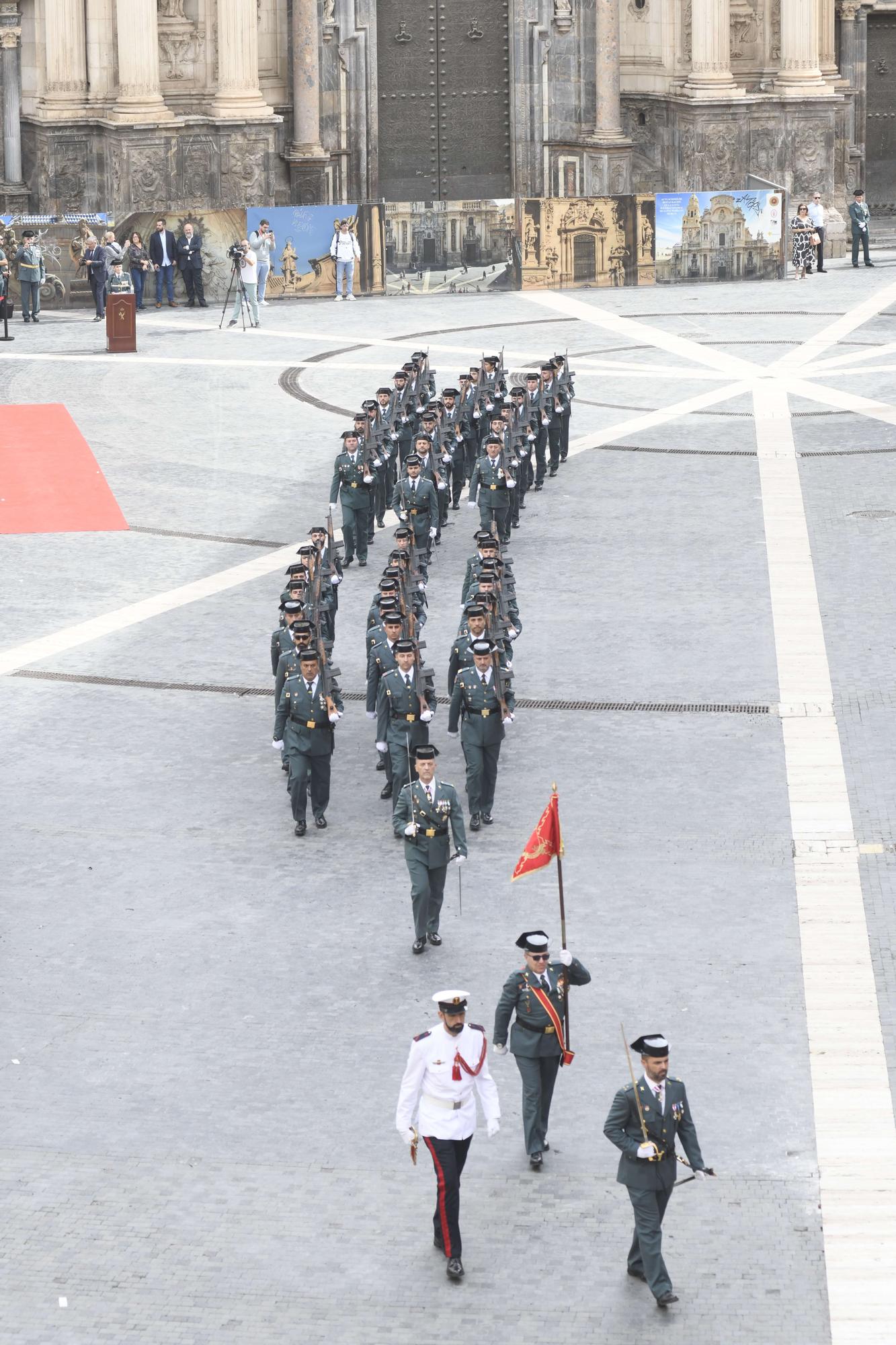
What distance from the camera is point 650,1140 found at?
31.5 ft

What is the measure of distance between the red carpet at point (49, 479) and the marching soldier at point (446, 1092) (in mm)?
14216

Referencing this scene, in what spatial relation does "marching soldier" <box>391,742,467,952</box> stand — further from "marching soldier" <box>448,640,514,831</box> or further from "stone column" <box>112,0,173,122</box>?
"stone column" <box>112,0,173,122</box>

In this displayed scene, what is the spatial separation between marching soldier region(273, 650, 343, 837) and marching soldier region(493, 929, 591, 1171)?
4351 millimetres

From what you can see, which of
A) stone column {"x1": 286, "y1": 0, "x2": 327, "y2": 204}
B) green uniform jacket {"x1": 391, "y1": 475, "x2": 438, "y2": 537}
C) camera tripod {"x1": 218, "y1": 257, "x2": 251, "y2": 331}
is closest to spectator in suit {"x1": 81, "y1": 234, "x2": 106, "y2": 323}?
camera tripod {"x1": 218, "y1": 257, "x2": 251, "y2": 331}

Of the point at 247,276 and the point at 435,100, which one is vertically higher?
the point at 435,100

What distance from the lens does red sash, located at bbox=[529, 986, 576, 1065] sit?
10.7 meters

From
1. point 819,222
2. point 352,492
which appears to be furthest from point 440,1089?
point 819,222

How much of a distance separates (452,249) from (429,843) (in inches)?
1085

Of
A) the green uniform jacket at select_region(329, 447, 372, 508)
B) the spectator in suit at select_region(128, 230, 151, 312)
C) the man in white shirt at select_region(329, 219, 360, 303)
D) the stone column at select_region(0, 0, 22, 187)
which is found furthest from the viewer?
the stone column at select_region(0, 0, 22, 187)

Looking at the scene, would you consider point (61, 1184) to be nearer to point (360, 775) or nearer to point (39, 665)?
point (360, 775)

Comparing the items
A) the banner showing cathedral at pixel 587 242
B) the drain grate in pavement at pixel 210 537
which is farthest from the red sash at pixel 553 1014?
the banner showing cathedral at pixel 587 242

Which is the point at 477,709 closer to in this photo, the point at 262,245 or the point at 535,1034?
the point at 535,1034

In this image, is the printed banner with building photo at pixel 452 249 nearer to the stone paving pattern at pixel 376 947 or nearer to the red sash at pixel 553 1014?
the stone paving pattern at pixel 376 947

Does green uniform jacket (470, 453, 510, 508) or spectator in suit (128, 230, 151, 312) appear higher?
spectator in suit (128, 230, 151, 312)
